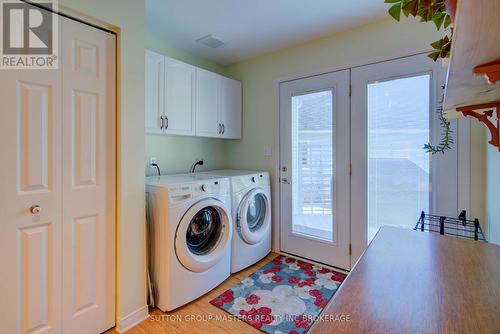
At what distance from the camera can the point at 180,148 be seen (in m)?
2.78

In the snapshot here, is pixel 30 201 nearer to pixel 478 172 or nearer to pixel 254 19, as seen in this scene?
pixel 254 19

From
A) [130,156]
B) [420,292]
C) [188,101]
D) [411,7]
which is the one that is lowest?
[420,292]

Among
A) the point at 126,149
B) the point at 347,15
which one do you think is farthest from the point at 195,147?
the point at 347,15

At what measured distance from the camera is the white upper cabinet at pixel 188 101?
217cm

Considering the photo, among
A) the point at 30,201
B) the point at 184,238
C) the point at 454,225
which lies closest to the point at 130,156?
the point at 30,201

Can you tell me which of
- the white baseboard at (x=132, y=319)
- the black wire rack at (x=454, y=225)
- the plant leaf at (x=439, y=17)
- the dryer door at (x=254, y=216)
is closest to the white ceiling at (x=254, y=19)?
the plant leaf at (x=439, y=17)

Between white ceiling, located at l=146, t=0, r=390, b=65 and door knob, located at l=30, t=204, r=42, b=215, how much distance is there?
165 centimetres

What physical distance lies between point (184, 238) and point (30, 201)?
0.93 metres

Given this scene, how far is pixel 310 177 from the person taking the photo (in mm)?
2633

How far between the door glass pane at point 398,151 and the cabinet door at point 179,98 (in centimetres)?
172

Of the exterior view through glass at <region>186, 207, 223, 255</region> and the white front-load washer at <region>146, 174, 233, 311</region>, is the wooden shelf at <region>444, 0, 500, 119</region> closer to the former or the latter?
the white front-load washer at <region>146, 174, 233, 311</region>

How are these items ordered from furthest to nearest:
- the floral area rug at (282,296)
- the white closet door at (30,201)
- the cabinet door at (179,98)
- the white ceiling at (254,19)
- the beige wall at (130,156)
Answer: the cabinet door at (179,98) → the white ceiling at (254,19) → the floral area rug at (282,296) → the beige wall at (130,156) → the white closet door at (30,201)

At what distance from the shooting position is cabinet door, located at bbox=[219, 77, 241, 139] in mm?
2883

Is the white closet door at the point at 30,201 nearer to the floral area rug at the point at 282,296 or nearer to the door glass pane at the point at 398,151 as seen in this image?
the floral area rug at the point at 282,296
